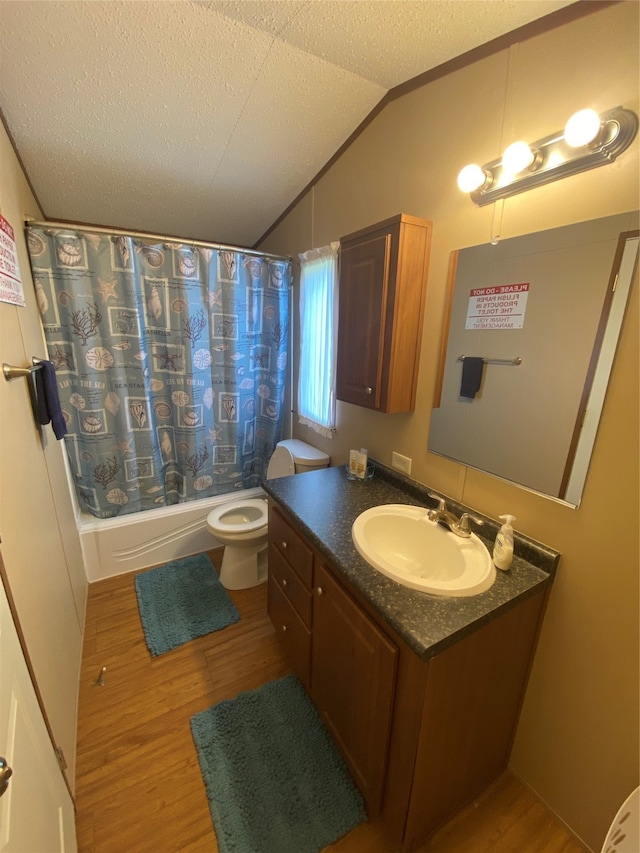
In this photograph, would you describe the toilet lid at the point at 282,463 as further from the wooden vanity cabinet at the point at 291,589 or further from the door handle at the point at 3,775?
the door handle at the point at 3,775

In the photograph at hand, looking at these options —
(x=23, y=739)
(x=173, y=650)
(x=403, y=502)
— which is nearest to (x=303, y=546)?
(x=403, y=502)

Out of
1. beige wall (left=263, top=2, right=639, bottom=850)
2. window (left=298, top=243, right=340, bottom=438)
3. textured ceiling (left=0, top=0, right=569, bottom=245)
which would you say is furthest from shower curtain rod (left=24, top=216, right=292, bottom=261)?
beige wall (left=263, top=2, right=639, bottom=850)

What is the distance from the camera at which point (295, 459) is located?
6.81ft

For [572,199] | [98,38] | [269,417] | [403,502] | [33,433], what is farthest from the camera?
[269,417]

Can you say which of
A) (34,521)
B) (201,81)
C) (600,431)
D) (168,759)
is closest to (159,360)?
(34,521)

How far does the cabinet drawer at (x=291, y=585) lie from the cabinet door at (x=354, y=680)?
0.19 ft

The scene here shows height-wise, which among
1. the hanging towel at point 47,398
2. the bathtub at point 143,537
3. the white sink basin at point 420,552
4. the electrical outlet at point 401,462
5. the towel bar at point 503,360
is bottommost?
the bathtub at point 143,537

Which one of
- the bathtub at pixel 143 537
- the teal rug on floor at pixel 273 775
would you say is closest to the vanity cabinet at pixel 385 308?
the teal rug on floor at pixel 273 775

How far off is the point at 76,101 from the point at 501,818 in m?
2.90

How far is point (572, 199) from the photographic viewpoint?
3.03 feet

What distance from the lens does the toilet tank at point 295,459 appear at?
2053 millimetres

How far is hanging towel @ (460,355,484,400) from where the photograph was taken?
3.88 feet

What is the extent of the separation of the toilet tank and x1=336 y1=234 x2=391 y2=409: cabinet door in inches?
22.4

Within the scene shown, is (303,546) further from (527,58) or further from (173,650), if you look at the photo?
(527,58)
